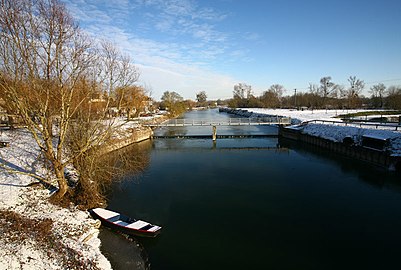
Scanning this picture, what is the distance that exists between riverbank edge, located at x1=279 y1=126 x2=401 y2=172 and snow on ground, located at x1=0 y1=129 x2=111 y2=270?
24.1m

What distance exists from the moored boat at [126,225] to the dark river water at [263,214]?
379 millimetres

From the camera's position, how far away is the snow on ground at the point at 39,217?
24.7 feet

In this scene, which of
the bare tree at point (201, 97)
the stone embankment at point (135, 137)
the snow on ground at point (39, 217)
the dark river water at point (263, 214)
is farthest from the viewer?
the bare tree at point (201, 97)

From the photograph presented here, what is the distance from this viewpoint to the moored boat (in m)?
10.6

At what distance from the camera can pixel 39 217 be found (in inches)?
413

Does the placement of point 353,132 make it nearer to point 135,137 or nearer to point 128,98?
point 128,98

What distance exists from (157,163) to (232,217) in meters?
13.2

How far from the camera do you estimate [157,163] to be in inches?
958

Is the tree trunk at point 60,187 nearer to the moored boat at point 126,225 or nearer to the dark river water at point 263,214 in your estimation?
the moored boat at point 126,225

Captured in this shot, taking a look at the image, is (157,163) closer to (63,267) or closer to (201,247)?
(201,247)

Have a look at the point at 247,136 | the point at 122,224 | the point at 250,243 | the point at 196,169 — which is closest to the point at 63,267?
the point at 122,224

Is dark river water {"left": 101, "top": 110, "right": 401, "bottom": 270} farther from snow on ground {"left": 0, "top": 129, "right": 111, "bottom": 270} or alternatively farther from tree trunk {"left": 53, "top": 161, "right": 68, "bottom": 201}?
tree trunk {"left": 53, "top": 161, "right": 68, "bottom": 201}

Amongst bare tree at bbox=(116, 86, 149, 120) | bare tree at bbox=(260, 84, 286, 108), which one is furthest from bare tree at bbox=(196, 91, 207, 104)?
bare tree at bbox=(116, 86, 149, 120)

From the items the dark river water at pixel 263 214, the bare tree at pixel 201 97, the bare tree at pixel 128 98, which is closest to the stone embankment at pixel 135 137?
the bare tree at pixel 128 98
